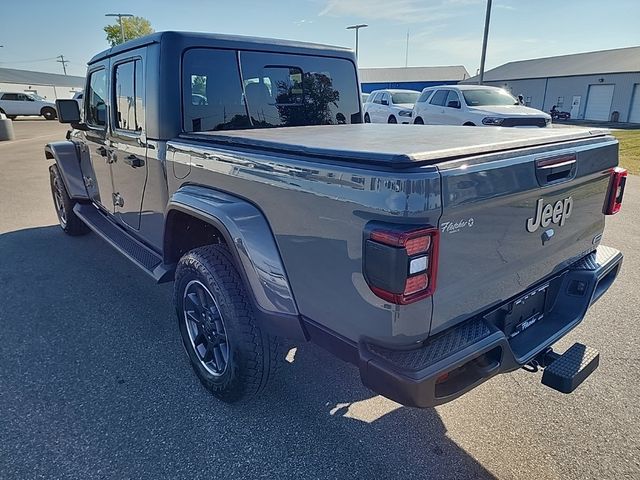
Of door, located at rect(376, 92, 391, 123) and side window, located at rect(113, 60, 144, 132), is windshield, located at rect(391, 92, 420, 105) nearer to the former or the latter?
door, located at rect(376, 92, 391, 123)

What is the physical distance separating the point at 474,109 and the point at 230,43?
382 inches

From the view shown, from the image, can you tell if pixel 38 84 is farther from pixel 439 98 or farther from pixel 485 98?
pixel 485 98

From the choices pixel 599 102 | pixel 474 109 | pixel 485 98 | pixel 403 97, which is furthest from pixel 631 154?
pixel 599 102

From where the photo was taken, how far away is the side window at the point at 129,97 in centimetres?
323

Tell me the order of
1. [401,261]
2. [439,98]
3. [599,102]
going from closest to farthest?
[401,261] → [439,98] → [599,102]

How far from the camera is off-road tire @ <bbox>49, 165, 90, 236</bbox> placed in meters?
5.33

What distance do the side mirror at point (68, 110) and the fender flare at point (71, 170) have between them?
0.64 metres

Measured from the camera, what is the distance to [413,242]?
156 centimetres

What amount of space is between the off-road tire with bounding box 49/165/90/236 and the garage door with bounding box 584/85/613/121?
34567 mm

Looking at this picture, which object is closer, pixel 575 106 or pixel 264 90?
pixel 264 90

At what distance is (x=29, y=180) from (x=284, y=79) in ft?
28.0

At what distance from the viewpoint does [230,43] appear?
3223mm

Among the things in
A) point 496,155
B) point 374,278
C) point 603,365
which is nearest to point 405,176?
point 374,278

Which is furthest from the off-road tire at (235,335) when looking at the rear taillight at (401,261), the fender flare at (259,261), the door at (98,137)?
the door at (98,137)
